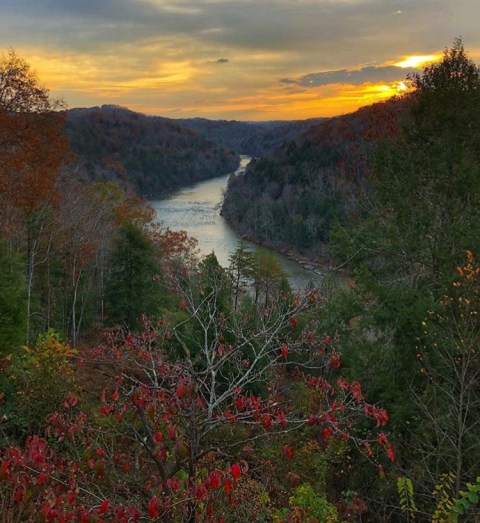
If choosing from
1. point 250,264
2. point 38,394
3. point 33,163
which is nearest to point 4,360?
point 38,394

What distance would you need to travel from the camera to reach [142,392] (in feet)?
15.6

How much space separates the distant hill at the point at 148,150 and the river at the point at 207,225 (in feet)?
32.6

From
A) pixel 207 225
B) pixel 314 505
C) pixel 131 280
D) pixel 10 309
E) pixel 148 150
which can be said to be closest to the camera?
pixel 314 505

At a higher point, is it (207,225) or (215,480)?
(215,480)

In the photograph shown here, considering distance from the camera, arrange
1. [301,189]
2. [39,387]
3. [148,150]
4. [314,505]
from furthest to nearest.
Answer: [148,150] → [301,189] → [39,387] → [314,505]

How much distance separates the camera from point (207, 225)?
66875 millimetres

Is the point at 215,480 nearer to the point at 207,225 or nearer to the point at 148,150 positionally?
the point at 207,225

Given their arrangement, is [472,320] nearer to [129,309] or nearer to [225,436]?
[225,436]

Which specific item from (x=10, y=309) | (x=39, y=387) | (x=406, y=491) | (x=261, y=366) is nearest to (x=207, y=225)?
(x=261, y=366)

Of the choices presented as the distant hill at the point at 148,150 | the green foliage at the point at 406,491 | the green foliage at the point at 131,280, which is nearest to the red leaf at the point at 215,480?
the green foliage at the point at 406,491

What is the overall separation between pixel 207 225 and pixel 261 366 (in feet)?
175

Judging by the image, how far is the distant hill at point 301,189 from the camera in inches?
2473

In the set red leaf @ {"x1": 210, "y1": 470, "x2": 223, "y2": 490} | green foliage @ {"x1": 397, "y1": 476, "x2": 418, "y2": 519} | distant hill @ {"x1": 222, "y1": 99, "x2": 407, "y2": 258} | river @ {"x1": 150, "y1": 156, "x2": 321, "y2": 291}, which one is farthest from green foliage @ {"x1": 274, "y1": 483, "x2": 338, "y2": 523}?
distant hill @ {"x1": 222, "y1": 99, "x2": 407, "y2": 258}

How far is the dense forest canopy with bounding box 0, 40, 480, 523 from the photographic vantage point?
4.88 m
